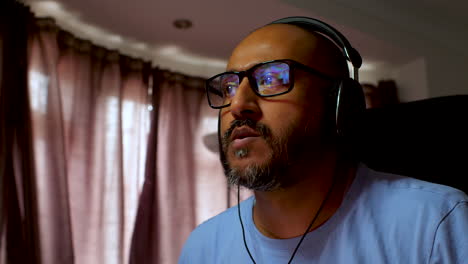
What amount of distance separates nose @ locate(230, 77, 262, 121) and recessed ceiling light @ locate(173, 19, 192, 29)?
1.61 meters

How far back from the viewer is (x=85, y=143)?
7.22 ft

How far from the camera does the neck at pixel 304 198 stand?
78cm

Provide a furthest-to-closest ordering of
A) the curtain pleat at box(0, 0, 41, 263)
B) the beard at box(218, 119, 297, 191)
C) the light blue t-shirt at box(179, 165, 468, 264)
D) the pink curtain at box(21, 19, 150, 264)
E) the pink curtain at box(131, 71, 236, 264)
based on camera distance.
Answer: the pink curtain at box(131, 71, 236, 264) < the pink curtain at box(21, 19, 150, 264) < the curtain pleat at box(0, 0, 41, 263) < the beard at box(218, 119, 297, 191) < the light blue t-shirt at box(179, 165, 468, 264)

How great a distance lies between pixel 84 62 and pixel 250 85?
173cm

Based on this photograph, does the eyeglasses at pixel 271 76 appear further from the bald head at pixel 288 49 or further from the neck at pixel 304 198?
the neck at pixel 304 198

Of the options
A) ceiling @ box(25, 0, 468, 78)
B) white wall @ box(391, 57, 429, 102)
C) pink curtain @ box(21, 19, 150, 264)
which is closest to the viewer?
pink curtain @ box(21, 19, 150, 264)

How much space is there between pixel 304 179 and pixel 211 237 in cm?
31

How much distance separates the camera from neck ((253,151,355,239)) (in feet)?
2.57

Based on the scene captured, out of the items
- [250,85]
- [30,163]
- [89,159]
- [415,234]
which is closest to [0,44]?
[30,163]

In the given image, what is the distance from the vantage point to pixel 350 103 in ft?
2.65

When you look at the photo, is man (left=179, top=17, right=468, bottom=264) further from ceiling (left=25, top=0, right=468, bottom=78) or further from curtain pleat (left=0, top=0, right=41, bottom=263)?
ceiling (left=25, top=0, right=468, bottom=78)

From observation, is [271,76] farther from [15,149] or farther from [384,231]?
[15,149]

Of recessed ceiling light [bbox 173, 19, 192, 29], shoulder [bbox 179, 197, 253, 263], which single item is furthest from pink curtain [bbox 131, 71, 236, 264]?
shoulder [bbox 179, 197, 253, 263]

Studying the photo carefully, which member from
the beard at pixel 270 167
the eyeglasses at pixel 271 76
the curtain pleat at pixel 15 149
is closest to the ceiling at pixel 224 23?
the curtain pleat at pixel 15 149
